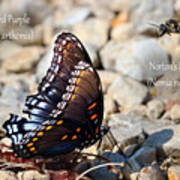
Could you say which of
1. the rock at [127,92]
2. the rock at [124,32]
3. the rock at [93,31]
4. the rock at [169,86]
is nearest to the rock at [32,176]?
the rock at [127,92]

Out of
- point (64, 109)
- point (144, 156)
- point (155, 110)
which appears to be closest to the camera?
point (64, 109)

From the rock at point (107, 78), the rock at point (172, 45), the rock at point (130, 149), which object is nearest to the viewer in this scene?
the rock at point (130, 149)

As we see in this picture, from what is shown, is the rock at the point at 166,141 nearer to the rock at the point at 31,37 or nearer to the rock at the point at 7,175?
the rock at the point at 7,175

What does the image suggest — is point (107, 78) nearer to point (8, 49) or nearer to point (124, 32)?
point (124, 32)

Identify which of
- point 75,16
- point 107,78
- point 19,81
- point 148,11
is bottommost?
point 19,81

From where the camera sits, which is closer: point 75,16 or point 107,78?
point 107,78

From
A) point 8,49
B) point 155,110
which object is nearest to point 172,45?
point 155,110
